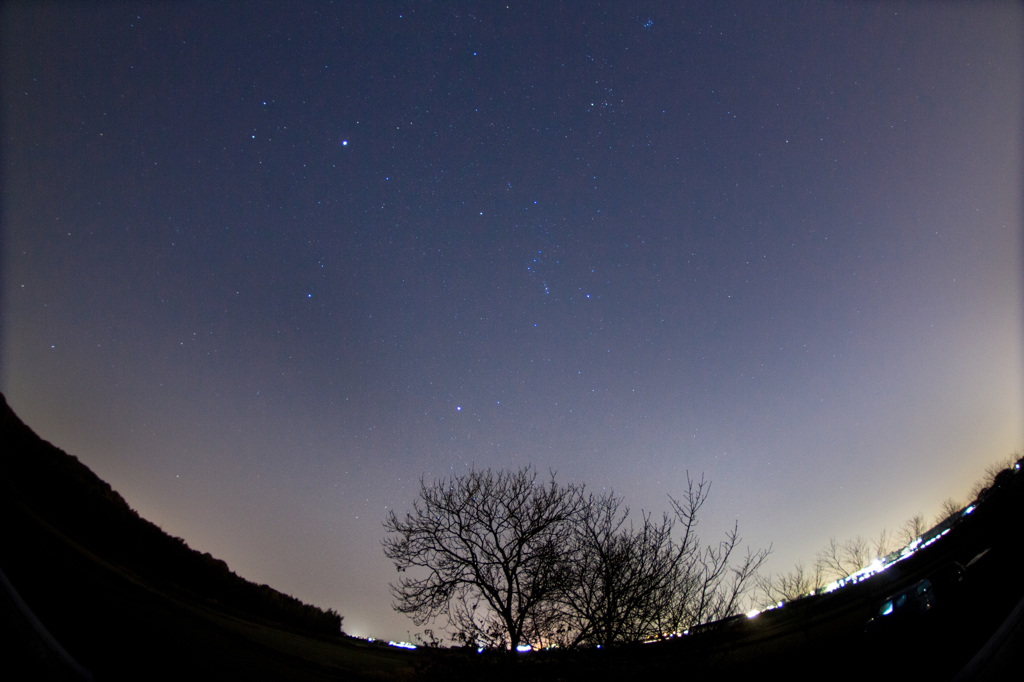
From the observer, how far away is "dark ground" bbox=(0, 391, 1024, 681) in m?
3.65

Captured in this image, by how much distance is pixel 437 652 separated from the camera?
1260 cm

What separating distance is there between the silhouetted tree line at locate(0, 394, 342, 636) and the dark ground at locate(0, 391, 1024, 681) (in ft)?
0.25

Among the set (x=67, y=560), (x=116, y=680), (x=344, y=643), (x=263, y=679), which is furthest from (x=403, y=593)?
(x=67, y=560)

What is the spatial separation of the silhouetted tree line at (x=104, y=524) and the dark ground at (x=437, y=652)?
0.08 m

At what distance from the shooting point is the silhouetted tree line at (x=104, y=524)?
5387mm

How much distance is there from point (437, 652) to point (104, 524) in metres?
10.0

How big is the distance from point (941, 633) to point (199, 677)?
1312cm

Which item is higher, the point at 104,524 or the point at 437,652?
the point at 104,524

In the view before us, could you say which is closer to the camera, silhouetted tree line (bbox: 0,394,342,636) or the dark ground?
the dark ground

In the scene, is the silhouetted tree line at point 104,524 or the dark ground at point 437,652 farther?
the silhouetted tree line at point 104,524

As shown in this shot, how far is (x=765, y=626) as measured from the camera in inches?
614

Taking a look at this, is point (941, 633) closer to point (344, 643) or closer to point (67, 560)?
point (67, 560)

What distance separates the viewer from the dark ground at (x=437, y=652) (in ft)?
12.0

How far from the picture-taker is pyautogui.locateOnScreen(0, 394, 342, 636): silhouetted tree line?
17.7 feet
